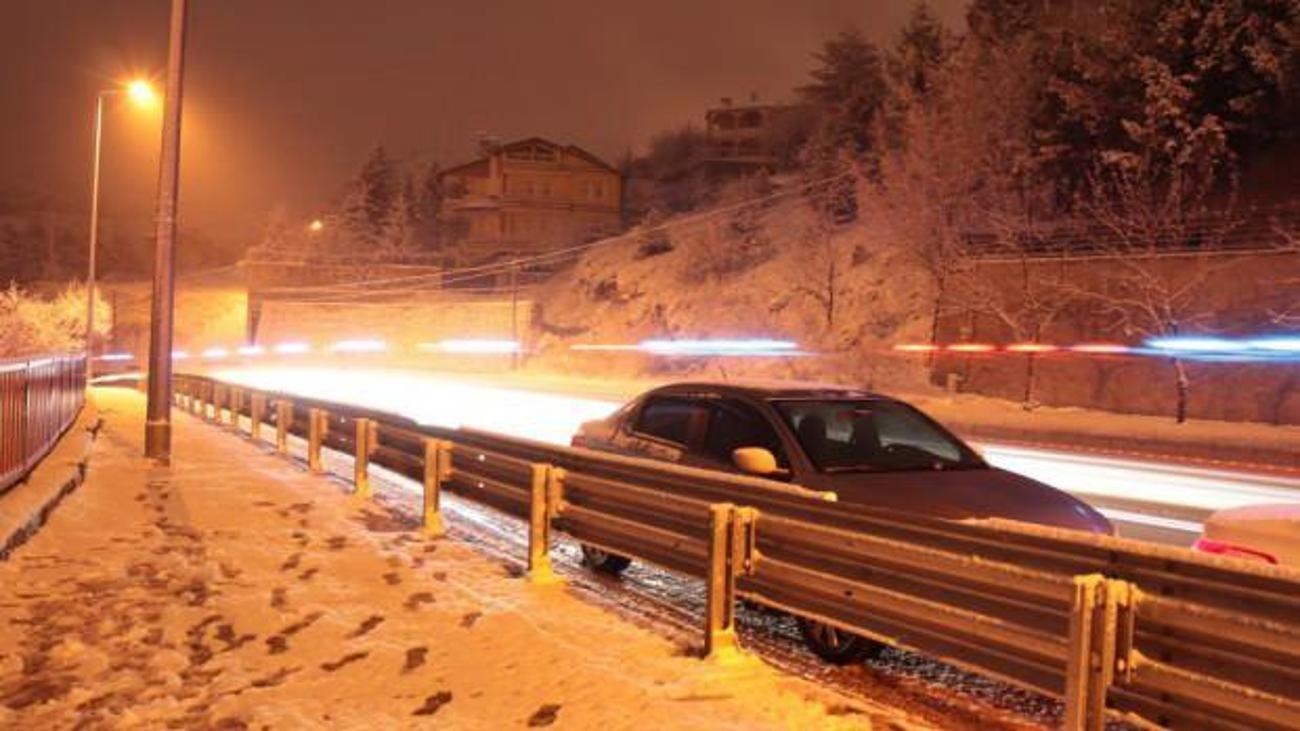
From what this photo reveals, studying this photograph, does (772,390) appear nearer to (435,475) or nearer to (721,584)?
(721,584)

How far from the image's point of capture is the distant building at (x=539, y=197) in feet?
270

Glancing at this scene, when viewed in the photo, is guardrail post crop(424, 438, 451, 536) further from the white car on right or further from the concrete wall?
the concrete wall

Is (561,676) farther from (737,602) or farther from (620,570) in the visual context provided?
(620,570)

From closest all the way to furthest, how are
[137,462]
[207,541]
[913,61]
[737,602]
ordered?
1. [737,602]
2. [207,541]
3. [137,462]
4. [913,61]

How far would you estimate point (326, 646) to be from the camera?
685cm

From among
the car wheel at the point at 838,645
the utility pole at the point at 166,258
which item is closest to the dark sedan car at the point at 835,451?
the car wheel at the point at 838,645

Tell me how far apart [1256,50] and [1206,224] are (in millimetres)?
4651

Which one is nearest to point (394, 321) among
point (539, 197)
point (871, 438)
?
point (539, 197)

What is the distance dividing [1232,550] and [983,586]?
164cm

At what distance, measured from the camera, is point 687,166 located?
9238cm

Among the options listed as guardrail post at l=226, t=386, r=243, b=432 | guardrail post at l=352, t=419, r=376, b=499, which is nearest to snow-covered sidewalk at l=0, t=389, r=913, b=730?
guardrail post at l=352, t=419, r=376, b=499

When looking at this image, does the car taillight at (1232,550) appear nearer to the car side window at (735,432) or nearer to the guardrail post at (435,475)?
the car side window at (735,432)

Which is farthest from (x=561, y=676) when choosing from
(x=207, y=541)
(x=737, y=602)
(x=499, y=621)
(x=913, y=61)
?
(x=913, y=61)

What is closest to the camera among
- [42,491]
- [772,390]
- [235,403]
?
[772,390]
